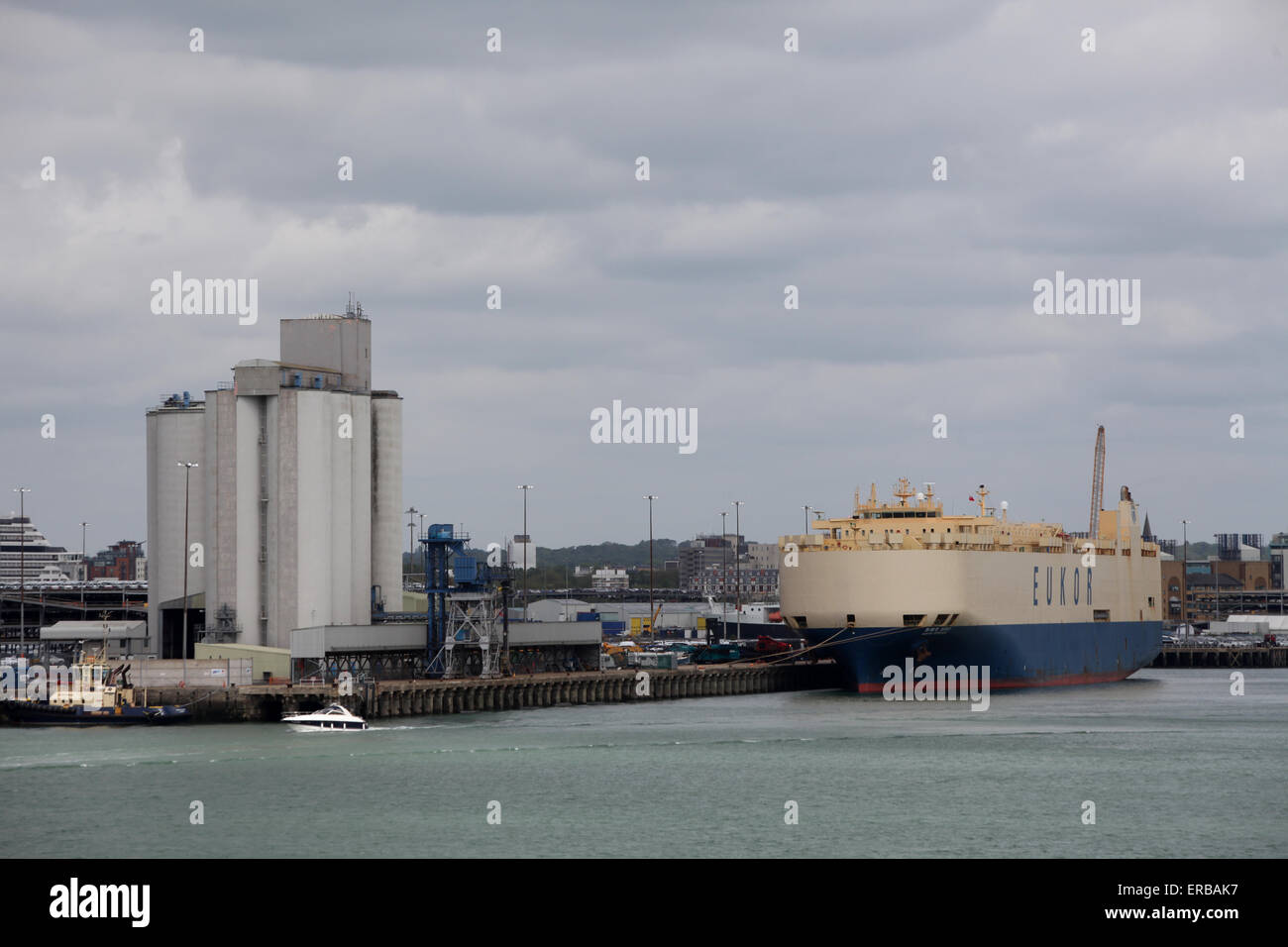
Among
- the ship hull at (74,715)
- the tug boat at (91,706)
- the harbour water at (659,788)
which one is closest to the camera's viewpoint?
the harbour water at (659,788)

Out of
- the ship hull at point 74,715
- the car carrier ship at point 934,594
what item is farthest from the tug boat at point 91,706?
the car carrier ship at point 934,594

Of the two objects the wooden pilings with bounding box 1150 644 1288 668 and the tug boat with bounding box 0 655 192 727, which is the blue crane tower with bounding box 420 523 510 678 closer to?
the tug boat with bounding box 0 655 192 727

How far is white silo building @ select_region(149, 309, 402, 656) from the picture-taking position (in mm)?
78000

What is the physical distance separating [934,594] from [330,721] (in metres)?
30.9

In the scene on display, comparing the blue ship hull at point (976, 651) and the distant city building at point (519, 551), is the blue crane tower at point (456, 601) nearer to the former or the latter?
the distant city building at point (519, 551)

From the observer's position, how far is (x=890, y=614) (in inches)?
3184

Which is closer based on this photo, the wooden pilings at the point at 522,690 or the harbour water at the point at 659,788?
the harbour water at the point at 659,788

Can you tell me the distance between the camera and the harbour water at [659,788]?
4066 cm

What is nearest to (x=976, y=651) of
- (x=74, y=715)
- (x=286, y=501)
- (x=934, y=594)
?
(x=934, y=594)

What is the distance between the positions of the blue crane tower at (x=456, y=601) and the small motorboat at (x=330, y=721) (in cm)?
1167

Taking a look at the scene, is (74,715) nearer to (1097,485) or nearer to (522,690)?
(522,690)

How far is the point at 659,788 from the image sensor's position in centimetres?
4934
